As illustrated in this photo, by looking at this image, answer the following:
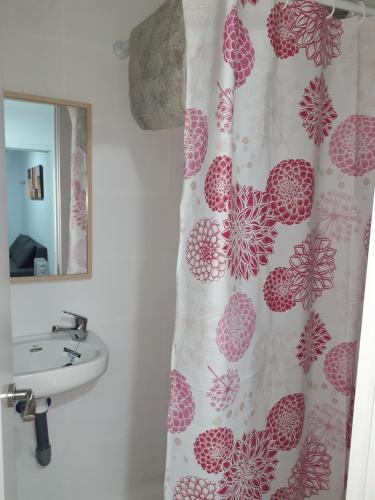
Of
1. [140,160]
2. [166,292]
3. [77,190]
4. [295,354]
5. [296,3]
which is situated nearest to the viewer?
[296,3]

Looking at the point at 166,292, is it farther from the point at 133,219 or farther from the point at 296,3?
the point at 296,3

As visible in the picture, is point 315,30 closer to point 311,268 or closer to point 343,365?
point 311,268

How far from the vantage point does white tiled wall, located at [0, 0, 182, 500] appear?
4.82 feet

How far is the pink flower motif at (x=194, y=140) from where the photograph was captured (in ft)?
3.07

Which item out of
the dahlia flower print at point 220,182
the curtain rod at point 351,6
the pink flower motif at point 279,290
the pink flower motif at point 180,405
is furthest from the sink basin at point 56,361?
the curtain rod at point 351,6

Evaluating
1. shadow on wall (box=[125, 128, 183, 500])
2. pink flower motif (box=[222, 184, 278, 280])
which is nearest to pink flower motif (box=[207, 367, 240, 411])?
pink flower motif (box=[222, 184, 278, 280])

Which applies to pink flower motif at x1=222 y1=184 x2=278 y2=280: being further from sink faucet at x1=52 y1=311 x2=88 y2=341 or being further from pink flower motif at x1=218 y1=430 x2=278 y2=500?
sink faucet at x1=52 y1=311 x2=88 y2=341

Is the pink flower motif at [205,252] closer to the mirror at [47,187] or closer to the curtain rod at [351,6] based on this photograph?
the curtain rod at [351,6]

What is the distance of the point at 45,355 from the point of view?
1.52 m

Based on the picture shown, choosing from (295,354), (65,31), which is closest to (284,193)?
(295,354)

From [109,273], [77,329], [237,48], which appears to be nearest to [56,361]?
[77,329]

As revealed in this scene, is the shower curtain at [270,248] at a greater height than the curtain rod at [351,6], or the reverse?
the curtain rod at [351,6]

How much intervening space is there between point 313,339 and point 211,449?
0.50 m

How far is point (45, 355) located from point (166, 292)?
652 millimetres
